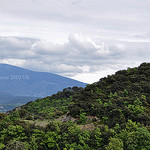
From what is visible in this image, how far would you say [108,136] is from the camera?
19.1m

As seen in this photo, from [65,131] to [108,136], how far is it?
482 cm

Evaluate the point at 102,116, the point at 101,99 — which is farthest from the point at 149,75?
the point at 102,116

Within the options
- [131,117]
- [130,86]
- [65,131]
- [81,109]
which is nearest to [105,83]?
[130,86]

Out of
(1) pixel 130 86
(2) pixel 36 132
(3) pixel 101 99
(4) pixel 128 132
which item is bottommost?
(2) pixel 36 132

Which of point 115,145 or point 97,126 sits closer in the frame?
point 115,145

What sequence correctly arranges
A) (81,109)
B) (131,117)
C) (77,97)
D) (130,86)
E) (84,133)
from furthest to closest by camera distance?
(77,97), (130,86), (81,109), (131,117), (84,133)

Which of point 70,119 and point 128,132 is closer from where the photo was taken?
point 128,132

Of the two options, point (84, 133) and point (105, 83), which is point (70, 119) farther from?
point (105, 83)

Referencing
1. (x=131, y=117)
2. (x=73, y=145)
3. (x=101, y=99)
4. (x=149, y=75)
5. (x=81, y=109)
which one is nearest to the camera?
(x=73, y=145)

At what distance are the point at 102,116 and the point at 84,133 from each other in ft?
16.6

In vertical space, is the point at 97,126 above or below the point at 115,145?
above

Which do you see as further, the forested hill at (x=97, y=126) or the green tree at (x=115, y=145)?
the forested hill at (x=97, y=126)

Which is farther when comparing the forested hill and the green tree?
the forested hill

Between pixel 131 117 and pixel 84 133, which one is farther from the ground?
pixel 131 117
